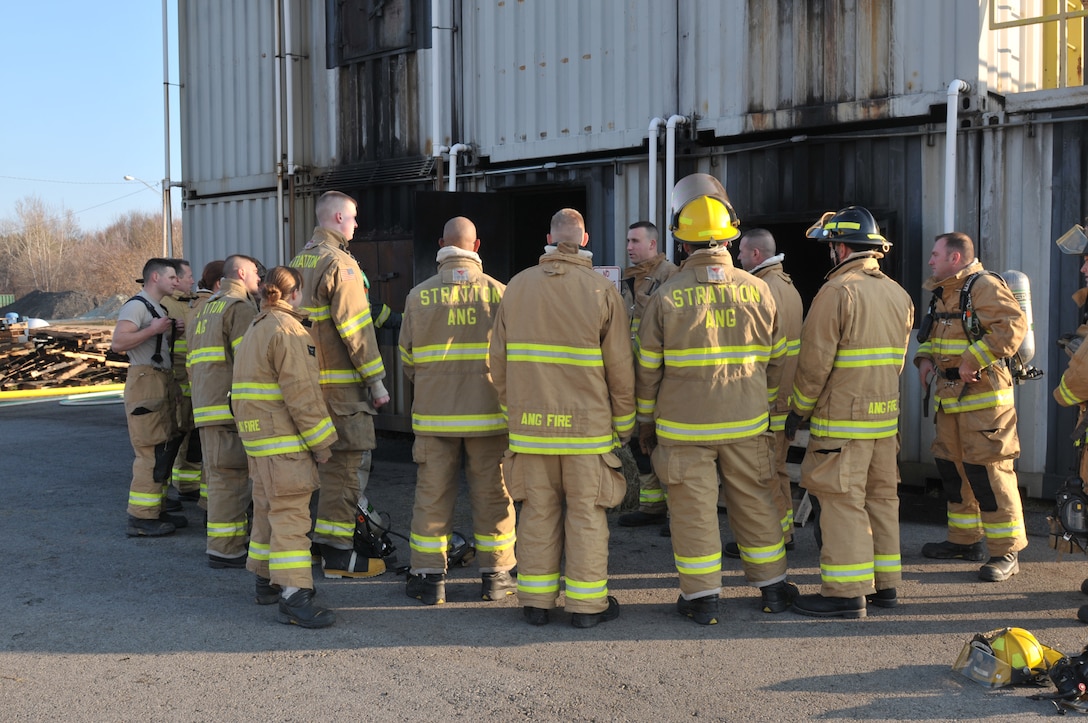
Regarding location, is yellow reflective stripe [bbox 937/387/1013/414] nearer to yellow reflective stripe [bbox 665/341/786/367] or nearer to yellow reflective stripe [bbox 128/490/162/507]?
yellow reflective stripe [bbox 665/341/786/367]

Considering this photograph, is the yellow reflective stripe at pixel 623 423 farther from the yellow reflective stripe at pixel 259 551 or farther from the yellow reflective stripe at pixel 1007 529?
the yellow reflective stripe at pixel 1007 529

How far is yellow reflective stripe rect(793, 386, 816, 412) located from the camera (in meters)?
5.28

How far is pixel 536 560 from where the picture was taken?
5125 millimetres

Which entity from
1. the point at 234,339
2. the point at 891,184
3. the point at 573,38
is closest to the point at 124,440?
the point at 234,339

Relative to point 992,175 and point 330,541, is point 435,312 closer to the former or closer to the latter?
point 330,541

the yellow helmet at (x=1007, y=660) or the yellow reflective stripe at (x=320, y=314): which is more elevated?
the yellow reflective stripe at (x=320, y=314)

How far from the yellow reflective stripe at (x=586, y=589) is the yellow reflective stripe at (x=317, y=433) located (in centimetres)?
149

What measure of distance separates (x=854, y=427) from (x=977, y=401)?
3.62 ft

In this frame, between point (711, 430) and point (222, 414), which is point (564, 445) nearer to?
point (711, 430)

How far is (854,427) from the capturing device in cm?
518

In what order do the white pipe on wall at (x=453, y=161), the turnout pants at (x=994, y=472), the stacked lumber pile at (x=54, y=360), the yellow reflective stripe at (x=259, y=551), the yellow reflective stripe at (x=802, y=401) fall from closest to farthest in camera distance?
the yellow reflective stripe at (x=802, y=401)
the yellow reflective stripe at (x=259, y=551)
the turnout pants at (x=994, y=472)
the white pipe on wall at (x=453, y=161)
the stacked lumber pile at (x=54, y=360)

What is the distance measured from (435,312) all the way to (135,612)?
2.31 metres

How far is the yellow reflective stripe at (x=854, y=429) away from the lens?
518 centimetres

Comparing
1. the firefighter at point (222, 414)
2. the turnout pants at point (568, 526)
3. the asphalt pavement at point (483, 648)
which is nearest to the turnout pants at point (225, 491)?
the firefighter at point (222, 414)
